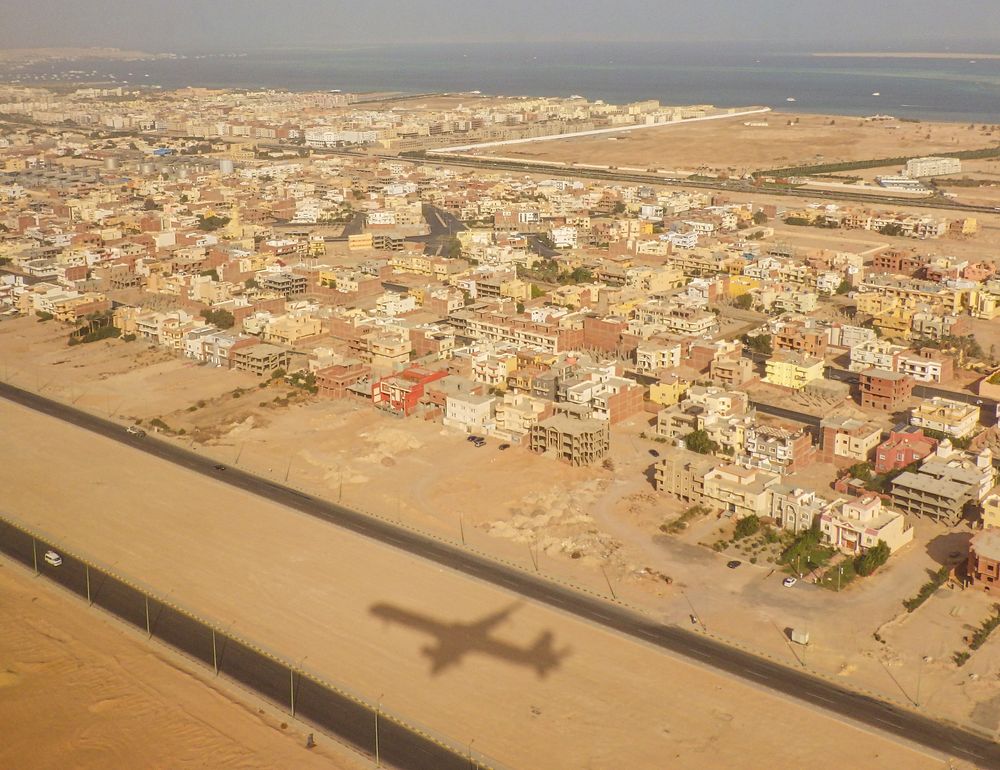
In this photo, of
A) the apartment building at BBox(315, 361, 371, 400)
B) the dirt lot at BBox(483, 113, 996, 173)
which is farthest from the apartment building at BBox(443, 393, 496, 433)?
the dirt lot at BBox(483, 113, 996, 173)

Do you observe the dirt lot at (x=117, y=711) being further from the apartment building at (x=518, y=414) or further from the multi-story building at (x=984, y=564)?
the multi-story building at (x=984, y=564)

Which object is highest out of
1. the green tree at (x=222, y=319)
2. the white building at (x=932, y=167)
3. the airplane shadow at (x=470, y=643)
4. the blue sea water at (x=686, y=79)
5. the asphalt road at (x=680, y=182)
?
the blue sea water at (x=686, y=79)

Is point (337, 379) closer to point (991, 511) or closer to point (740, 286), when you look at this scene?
point (991, 511)

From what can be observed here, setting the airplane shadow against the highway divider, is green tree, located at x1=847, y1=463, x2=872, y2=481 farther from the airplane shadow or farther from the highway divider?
the highway divider

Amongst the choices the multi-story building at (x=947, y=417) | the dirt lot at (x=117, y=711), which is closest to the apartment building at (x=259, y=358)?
the dirt lot at (x=117, y=711)

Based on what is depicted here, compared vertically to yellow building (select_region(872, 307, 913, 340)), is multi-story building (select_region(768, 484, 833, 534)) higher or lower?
lower

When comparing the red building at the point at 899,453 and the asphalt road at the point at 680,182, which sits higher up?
the asphalt road at the point at 680,182

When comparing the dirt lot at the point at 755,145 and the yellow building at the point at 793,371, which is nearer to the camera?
Result: the yellow building at the point at 793,371
